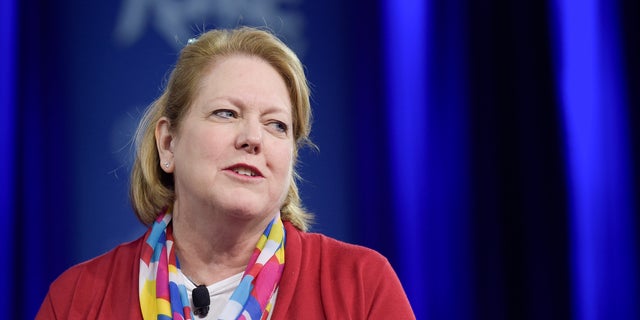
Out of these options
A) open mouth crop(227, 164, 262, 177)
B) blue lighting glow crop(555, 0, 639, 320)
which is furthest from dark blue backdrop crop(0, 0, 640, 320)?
open mouth crop(227, 164, 262, 177)

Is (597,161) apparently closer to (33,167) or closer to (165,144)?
(165,144)

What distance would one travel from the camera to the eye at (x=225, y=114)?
149 cm

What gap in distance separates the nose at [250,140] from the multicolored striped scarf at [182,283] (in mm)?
202

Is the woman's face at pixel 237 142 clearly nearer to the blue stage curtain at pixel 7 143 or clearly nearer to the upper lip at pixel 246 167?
the upper lip at pixel 246 167

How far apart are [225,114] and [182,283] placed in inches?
12.8

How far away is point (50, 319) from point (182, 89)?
0.51m

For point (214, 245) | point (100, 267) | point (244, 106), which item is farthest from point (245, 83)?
point (100, 267)

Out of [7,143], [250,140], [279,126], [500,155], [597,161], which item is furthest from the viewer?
[7,143]

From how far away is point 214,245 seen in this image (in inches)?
60.4

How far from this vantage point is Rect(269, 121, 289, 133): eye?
4.97 feet

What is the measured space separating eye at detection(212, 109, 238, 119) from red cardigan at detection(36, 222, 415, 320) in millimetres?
277

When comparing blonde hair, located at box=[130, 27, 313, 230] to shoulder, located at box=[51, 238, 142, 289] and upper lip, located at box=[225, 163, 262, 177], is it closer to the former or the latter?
shoulder, located at box=[51, 238, 142, 289]

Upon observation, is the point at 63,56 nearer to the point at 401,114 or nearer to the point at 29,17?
the point at 29,17

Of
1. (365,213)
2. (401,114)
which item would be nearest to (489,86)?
(401,114)
